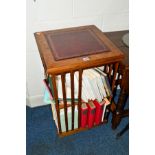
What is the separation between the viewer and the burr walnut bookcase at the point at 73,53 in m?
1.05

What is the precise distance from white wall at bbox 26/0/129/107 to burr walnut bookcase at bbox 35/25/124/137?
0.14m

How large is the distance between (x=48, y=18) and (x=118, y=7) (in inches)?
20.7

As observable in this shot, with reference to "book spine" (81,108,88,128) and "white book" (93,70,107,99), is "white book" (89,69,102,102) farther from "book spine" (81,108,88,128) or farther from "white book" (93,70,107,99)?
"book spine" (81,108,88,128)

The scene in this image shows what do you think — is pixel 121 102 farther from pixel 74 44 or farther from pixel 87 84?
pixel 74 44

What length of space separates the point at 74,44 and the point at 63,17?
323 millimetres

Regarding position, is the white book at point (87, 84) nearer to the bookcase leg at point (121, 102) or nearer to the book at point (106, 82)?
the book at point (106, 82)

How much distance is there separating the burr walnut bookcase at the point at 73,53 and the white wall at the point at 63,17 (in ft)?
0.47

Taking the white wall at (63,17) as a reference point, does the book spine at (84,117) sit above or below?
below

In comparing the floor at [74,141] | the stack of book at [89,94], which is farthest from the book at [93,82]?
the floor at [74,141]

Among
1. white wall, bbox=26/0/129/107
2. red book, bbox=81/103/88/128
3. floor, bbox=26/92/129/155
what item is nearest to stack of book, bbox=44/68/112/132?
red book, bbox=81/103/88/128

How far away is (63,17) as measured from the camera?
4.66ft
